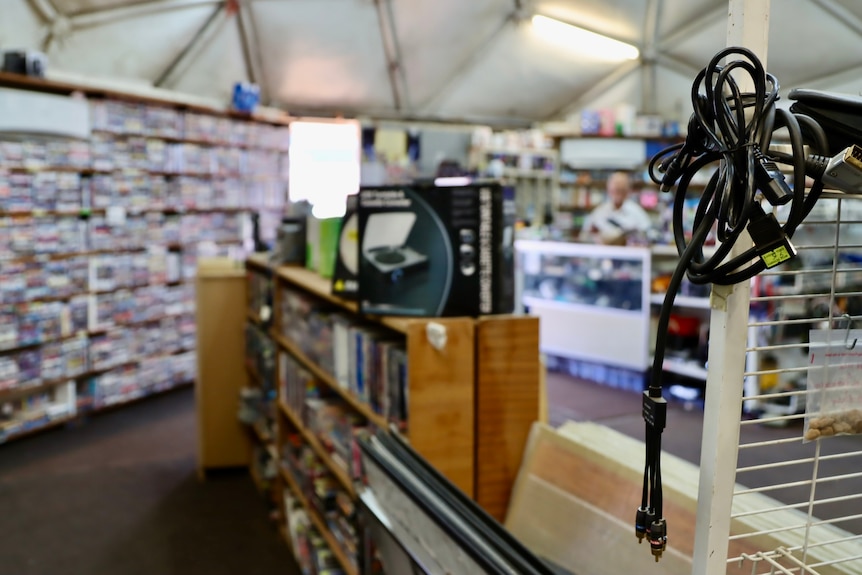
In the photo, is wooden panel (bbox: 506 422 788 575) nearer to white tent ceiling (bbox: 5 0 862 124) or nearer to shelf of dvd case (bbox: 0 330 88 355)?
shelf of dvd case (bbox: 0 330 88 355)

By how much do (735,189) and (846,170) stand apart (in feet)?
0.39

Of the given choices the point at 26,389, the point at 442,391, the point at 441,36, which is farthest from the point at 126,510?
the point at 441,36

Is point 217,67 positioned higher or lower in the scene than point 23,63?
higher

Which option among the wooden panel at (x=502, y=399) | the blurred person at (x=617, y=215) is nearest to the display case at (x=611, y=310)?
the blurred person at (x=617, y=215)

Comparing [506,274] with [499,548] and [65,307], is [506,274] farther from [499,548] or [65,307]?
[65,307]

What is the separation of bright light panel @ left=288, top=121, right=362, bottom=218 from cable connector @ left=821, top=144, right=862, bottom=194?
8195mm

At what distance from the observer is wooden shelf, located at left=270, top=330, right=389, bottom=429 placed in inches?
92.8

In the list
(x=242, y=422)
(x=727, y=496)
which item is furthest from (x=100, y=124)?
(x=727, y=496)

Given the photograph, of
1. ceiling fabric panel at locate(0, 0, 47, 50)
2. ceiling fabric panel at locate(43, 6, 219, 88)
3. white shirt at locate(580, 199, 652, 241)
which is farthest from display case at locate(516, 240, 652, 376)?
ceiling fabric panel at locate(0, 0, 47, 50)

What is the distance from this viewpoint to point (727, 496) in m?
0.89

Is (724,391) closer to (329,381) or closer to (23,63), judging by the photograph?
(329,381)

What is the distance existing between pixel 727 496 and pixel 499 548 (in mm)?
518

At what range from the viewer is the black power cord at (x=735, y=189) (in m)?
0.78

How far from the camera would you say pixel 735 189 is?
81cm
